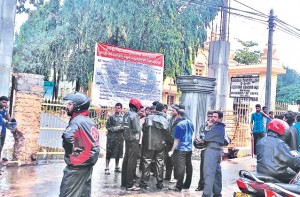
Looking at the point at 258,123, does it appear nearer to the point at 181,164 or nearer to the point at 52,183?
the point at 181,164

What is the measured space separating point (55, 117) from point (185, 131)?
4713mm

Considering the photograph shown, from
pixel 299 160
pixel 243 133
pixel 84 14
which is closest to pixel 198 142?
pixel 299 160

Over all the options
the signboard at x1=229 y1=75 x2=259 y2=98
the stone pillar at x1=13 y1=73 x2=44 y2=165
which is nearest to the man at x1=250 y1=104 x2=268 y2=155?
the signboard at x1=229 y1=75 x2=259 y2=98

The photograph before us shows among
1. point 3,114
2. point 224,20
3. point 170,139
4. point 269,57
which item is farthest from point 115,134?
point 269,57

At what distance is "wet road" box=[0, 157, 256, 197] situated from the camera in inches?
272

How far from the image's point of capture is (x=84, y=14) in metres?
20.2

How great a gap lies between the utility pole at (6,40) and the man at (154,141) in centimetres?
421

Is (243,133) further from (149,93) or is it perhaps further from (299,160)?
(299,160)

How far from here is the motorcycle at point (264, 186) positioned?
4064mm

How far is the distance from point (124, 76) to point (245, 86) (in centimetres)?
498

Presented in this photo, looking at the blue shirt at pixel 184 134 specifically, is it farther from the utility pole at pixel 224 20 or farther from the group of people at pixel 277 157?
the utility pole at pixel 224 20

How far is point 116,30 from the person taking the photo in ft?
66.0

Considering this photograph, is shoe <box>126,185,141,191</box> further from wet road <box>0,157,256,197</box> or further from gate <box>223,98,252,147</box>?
gate <box>223,98,252,147</box>

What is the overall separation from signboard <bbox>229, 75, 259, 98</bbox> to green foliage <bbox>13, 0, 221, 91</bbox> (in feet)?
19.7
